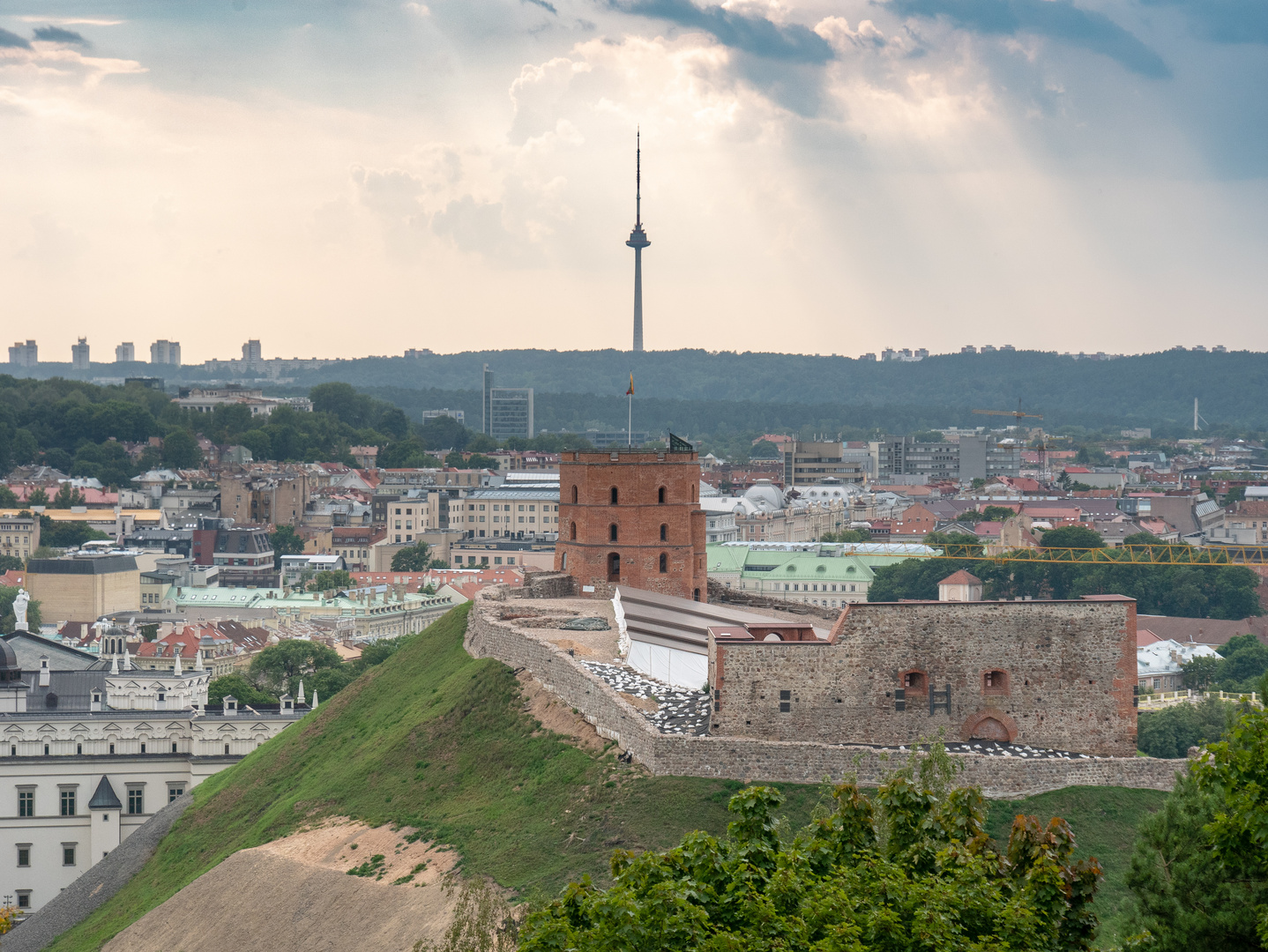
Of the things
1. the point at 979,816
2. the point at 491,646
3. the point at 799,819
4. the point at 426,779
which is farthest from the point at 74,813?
the point at 979,816

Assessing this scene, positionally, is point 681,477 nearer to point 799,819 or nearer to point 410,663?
point 410,663

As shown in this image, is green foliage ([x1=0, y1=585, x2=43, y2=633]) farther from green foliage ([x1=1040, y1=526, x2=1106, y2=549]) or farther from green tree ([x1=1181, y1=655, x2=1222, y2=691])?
green foliage ([x1=1040, y1=526, x2=1106, y2=549])

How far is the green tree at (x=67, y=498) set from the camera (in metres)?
174

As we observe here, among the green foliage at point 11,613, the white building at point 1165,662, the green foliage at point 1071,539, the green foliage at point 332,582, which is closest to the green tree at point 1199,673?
the white building at point 1165,662

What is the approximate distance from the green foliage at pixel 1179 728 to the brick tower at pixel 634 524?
83.6 feet

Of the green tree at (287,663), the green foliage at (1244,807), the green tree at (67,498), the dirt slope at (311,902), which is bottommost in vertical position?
the green tree at (287,663)

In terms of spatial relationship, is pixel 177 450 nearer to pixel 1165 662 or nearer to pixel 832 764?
pixel 1165 662

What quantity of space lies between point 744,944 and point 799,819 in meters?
12.2

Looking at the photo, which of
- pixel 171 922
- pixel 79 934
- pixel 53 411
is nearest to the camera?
pixel 171 922

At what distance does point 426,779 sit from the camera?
38938 millimetres

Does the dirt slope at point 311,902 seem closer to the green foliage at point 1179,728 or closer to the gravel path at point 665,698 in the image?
the gravel path at point 665,698

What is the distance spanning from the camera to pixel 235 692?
83.2m

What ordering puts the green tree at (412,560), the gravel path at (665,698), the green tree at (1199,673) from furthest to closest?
the green tree at (412,560)
the green tree at (1199,673)
the gravel path at (665,698)

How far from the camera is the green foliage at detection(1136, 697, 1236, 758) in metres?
71.0
